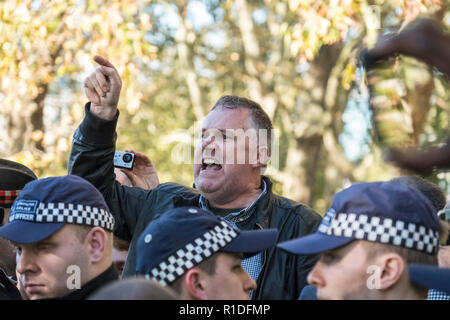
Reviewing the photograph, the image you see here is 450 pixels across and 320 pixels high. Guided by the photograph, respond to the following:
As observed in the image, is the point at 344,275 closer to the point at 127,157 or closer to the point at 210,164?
the point at 210,164

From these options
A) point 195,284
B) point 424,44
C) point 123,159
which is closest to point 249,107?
point 123,159

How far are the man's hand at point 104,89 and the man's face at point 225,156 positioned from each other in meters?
0.58

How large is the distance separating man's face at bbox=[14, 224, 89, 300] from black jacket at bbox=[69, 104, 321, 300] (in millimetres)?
592

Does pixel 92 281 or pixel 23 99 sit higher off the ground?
pixel 23 99

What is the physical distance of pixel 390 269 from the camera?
2.52m

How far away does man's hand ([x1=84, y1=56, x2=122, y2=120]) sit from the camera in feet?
12.6

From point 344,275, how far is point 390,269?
6.5 inches

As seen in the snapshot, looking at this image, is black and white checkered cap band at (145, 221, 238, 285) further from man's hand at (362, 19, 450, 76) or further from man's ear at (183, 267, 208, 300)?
man's hand at (362, 19, 450, 76)

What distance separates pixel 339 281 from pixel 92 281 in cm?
97

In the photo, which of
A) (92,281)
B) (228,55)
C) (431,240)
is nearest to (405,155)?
(431,240)

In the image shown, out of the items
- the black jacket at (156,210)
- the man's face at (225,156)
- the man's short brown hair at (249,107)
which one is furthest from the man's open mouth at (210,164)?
the man's short brown hair at (249,107)

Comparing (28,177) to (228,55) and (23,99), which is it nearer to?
(23,99)

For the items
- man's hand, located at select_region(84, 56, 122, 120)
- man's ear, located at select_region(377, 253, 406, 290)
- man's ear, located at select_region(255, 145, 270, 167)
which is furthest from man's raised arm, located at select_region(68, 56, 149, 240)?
man's ear, located at select_region(377, 253, 406, 290)

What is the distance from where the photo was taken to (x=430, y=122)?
7.08 ft
